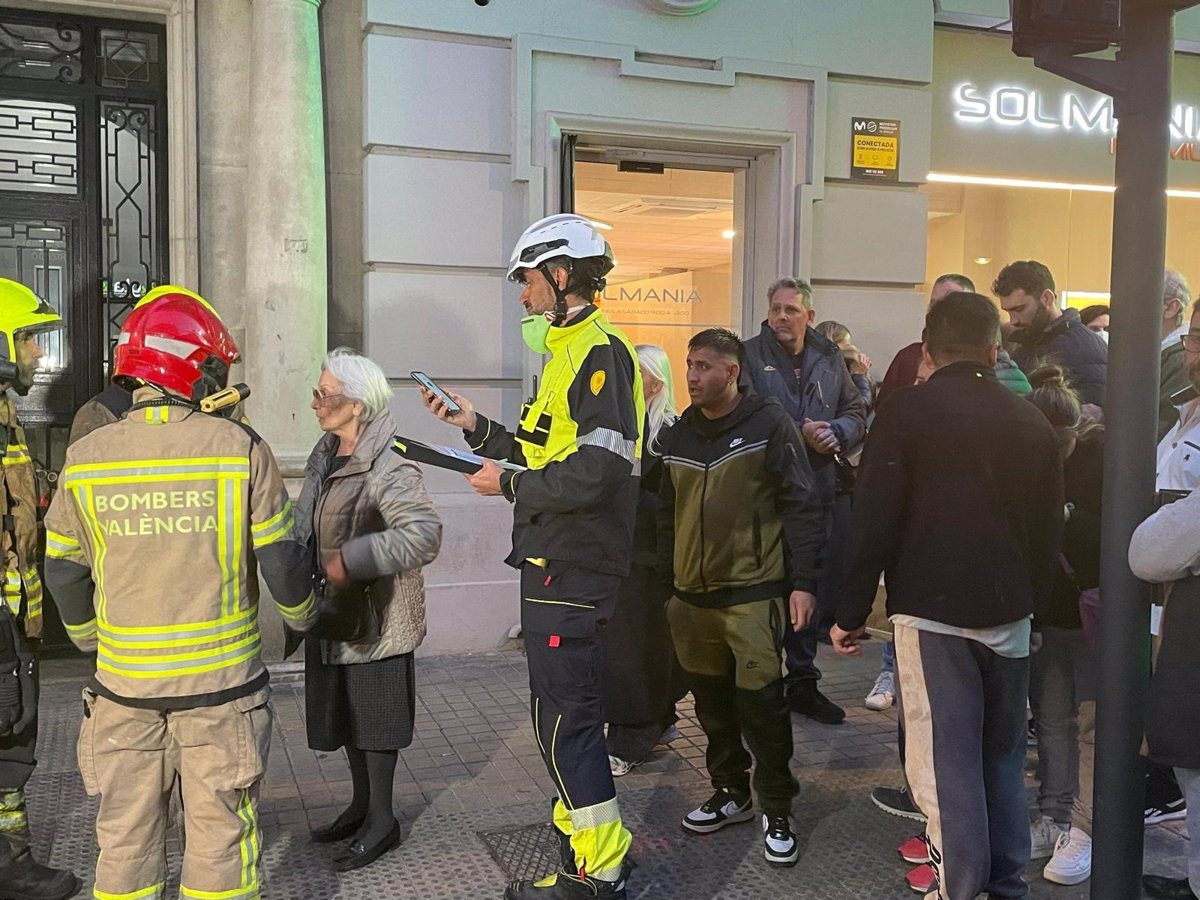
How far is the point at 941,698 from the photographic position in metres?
3.19

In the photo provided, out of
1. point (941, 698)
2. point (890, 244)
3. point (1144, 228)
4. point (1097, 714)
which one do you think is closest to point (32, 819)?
point (941, 698)

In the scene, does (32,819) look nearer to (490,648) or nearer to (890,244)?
(490,648)

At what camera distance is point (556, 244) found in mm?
3447

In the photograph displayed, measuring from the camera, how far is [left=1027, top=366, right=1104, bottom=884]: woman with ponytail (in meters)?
3.80

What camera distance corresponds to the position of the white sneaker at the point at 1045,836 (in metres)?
4.04

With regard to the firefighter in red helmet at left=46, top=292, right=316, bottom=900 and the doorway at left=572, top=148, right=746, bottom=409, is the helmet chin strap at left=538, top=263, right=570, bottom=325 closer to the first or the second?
the firefighter in red helmet at left=46, top=292, right=316, bottom=900

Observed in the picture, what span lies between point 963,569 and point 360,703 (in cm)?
212

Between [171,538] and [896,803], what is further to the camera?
[896,803]

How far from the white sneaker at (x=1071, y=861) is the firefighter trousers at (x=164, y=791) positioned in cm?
272

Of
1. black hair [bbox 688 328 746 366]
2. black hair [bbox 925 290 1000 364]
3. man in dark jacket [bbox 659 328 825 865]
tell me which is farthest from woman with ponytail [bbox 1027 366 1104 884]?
black hair [bbox 688 328 746 366]

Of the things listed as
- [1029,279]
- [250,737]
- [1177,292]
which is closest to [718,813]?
[250,737]

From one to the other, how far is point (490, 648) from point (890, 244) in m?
3.95

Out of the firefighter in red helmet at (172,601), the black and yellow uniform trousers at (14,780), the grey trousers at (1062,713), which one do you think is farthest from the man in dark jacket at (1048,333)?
the black and yellow uniform trousers at (14,780)

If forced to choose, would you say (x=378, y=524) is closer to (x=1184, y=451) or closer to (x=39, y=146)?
(x=1184, y=451)
